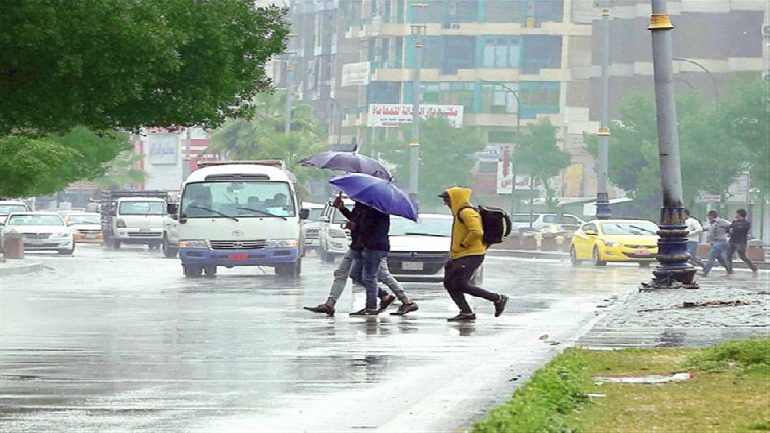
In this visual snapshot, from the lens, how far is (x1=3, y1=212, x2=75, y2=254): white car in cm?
5631

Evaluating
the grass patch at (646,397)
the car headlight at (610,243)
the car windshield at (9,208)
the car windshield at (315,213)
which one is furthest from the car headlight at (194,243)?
→ the car windshield at (9,208)

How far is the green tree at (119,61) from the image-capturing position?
15867mm

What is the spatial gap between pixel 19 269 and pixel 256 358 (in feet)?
82.2

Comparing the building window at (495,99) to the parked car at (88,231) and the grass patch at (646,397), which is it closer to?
the parked car at (88,231)

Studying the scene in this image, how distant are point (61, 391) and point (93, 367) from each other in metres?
2.18

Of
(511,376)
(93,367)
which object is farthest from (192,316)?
(511,376)

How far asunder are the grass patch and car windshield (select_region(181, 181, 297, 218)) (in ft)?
70.6

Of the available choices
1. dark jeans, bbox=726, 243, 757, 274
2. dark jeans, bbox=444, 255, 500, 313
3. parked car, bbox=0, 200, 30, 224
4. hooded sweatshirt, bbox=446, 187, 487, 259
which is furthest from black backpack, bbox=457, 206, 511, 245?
parked car, bbox=0, 200, 30, 224

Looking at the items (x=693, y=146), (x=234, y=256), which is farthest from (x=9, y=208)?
(x=234, y=256)

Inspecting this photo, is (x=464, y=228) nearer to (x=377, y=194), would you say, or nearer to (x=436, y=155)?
(x=377, y=194)

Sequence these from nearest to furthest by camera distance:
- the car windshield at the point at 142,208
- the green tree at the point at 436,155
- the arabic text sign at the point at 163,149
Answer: the car windshield at the point at 142,208 → the green tree at the point at 436,155 → the arabic text sign at the point at 163,149

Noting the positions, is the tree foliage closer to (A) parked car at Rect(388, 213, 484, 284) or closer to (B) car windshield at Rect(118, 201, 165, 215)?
(B) car windshield at Rect(118, 201, 165, 215)

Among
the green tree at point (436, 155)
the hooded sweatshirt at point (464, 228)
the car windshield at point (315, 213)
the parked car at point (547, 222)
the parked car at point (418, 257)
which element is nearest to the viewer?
the hooded sweatshirt at point (464, 228)

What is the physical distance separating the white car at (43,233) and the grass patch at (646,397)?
139ft
